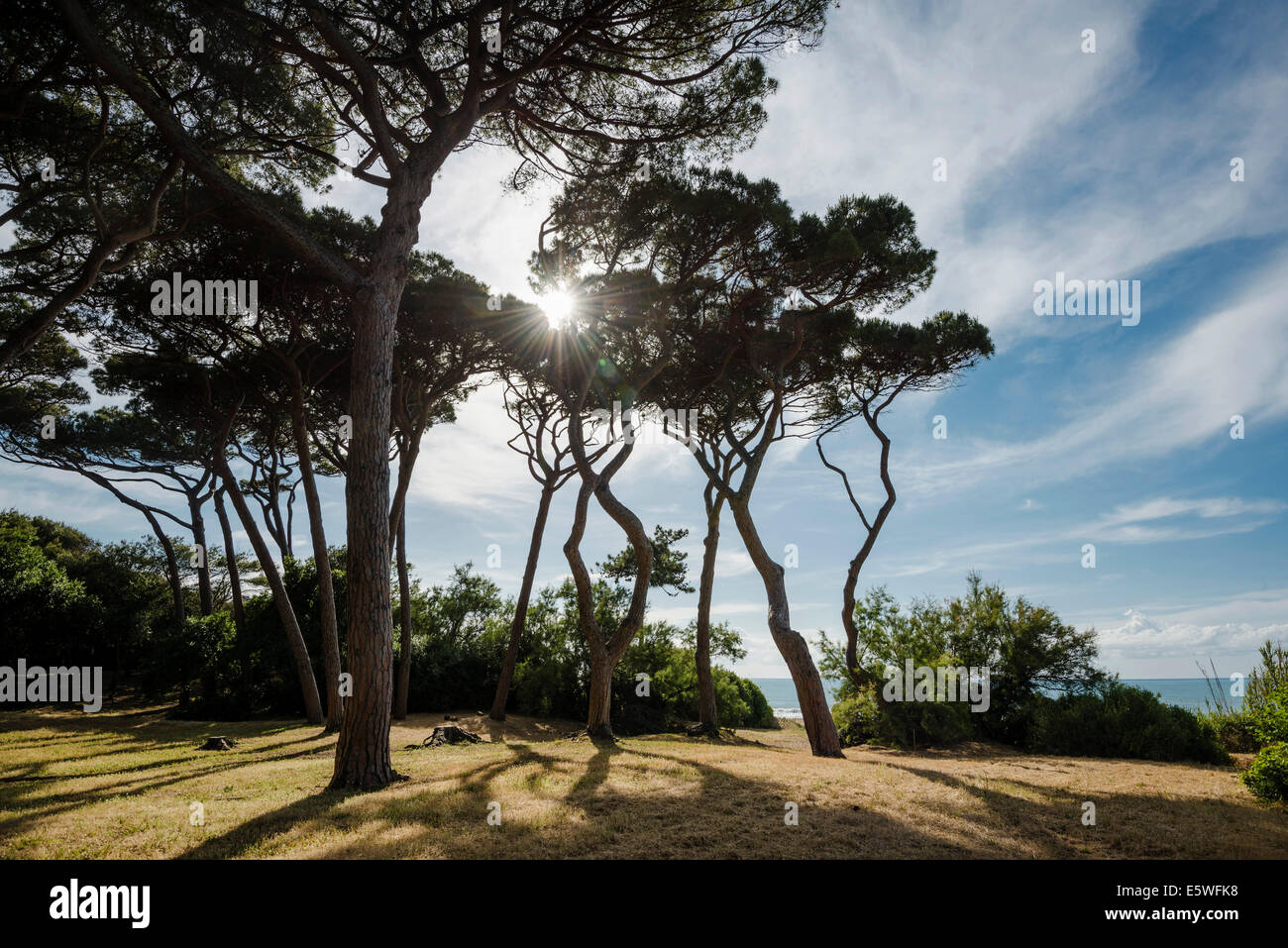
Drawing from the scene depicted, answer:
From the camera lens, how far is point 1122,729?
10.4m

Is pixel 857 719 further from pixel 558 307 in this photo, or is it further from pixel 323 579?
pixel 323 579

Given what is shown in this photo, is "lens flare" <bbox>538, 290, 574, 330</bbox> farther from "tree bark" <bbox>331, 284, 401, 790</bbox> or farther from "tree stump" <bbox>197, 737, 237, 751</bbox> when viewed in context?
"tree stump" <bbox>197, 737, 237, 751</bbox>

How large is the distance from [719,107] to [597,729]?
11.1 meters

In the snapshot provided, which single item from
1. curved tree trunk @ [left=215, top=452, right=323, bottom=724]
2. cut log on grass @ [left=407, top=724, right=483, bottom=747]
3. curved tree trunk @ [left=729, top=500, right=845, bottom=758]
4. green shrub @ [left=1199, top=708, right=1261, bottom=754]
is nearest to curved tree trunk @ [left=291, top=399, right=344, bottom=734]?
curved tree trunk @ [left=215, top=452, right=323, bottom=724]

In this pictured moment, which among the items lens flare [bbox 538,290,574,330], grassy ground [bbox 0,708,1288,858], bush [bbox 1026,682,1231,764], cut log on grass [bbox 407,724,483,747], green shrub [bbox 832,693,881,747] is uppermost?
lens flare [bbox 538,290,574,330]

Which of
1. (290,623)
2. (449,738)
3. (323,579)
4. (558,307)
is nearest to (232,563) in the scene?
(290,623)

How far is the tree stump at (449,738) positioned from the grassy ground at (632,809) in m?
1.59

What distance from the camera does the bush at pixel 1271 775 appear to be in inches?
215

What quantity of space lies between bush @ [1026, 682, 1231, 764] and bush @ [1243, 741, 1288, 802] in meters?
4.97

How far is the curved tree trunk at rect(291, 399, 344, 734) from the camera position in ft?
41.5

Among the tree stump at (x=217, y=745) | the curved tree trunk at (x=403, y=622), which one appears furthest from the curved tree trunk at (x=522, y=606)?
the tree stump at (x=217, y=745)
